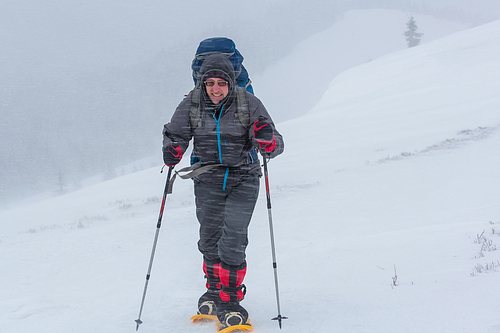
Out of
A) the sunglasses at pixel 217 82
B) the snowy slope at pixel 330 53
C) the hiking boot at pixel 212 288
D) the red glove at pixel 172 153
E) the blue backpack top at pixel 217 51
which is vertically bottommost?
the hiking boot at pixel 212 288

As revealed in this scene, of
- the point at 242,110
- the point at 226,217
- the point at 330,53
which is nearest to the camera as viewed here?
the point at 242,110

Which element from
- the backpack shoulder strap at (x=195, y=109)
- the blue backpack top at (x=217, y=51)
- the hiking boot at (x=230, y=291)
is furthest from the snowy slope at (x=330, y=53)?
the hiking boot at (x=230, y=291)

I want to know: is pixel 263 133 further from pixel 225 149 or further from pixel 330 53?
pixel 330 53

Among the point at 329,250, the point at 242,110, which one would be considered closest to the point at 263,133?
the point at 242,110

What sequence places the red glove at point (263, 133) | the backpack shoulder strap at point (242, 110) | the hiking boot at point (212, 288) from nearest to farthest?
the red glove at point (263, 133), the backpack shoulder strap at point (242, 110), the hiking boot at point (212, 288)

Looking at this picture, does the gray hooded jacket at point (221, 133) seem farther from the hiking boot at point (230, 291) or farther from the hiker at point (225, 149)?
the hiking boot at point (230, 291)

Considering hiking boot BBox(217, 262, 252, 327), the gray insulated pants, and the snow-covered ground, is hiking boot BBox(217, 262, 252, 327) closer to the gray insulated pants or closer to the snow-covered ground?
the gray insulated pants

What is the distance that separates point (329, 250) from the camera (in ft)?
17.7

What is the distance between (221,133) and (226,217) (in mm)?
798

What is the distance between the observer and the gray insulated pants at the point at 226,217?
11.3 feet

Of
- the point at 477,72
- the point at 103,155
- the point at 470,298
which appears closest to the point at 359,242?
the point at 470,298

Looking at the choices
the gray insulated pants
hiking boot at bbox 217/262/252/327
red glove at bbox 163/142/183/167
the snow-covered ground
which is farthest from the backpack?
the snow-covered ground

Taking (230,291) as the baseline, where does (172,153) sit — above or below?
above

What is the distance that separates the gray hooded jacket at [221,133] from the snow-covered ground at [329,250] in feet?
4.66
